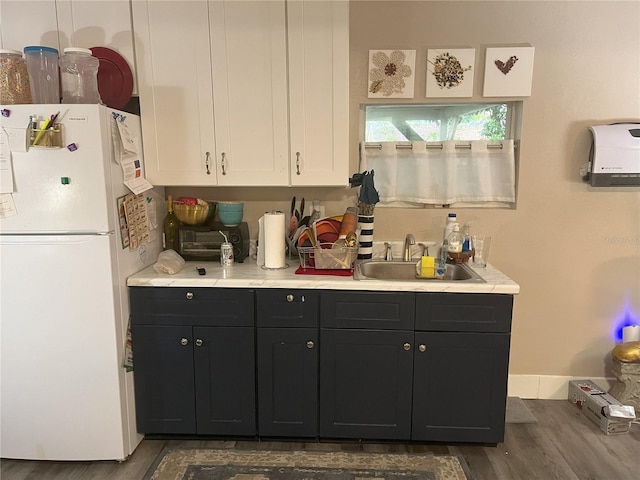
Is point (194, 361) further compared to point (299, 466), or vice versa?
point (194, 361)

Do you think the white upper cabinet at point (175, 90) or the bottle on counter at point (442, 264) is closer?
the white upper cabinet at point (175, 90)

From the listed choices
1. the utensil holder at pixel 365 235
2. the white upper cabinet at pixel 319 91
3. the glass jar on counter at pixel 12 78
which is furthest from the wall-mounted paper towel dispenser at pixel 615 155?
the glass jar on counter at pixel 12 78

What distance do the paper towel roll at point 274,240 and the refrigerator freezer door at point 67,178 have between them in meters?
0.75

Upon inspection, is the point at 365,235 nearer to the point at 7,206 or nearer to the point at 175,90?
the point at 175,90

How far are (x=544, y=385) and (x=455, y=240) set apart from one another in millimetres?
1113

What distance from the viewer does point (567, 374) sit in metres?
2.88

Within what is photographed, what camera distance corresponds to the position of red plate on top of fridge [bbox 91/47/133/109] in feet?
7.70

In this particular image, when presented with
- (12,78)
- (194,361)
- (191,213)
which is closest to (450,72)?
(191,213)

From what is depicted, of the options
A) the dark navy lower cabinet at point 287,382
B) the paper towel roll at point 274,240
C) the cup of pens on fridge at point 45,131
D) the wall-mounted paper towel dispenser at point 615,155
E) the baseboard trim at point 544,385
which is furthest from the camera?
the baseboard trim at point 544,385

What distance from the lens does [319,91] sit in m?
2.39

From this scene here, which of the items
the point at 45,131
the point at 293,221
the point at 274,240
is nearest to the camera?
the point at 45,131

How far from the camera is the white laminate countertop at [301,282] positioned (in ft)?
7.16

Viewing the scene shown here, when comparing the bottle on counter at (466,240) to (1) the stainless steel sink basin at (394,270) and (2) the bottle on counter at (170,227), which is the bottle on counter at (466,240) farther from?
(2) the bottle on counter at (170,227)

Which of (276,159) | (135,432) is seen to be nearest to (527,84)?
(276,159)
